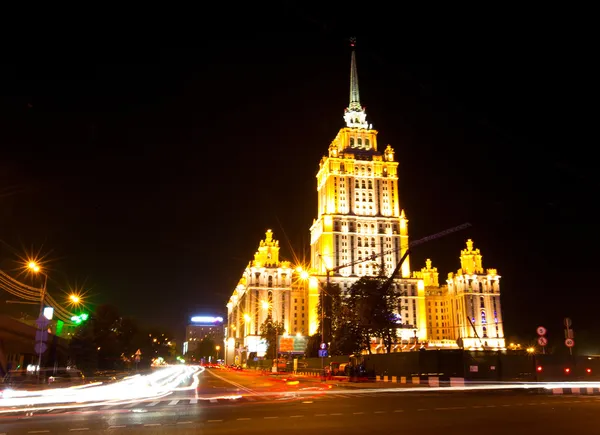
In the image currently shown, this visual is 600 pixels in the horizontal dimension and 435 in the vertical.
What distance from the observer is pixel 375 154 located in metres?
168

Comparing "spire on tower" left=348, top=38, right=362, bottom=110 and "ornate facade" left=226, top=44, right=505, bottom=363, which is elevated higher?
"spire on tower" left=348, top=38, right=362, bottom=110

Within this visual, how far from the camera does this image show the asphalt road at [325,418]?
1466 centimetres

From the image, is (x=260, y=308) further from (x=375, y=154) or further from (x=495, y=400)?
(x=495, y=400)

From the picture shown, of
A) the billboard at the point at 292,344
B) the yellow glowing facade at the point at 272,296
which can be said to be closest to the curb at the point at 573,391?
the billboard at the point at 292,344

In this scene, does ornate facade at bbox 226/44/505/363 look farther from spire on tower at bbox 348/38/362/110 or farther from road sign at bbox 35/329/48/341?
road sign at bbox 35/329/48/341

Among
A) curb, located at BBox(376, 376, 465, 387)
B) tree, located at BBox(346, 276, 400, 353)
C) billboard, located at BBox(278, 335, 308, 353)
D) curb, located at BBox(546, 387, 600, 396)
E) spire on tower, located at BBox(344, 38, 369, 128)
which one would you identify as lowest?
curb, located at BBox(376, 376, 465, 387)

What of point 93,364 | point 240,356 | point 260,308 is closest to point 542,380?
point 93,364

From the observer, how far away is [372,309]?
8906cm

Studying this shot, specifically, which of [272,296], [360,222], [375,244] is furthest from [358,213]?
[272,296]

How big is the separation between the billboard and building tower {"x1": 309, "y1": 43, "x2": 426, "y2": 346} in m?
44.1

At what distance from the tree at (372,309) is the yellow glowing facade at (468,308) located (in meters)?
64.0

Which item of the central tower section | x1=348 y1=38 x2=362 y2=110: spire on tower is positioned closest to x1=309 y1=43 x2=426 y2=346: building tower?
the central tower section

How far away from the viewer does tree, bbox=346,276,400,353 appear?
3561 inches

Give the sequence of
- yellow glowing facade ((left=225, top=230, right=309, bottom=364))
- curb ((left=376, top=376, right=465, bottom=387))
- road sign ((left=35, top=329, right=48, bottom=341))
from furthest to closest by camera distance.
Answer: yellow glowing facade ((left=225, top=230, right=309, bottom=364)), curb ((left=376, top=376, right=465, bottom=387)), road sign ((left=35, top=329, right=48, bottom=341))
